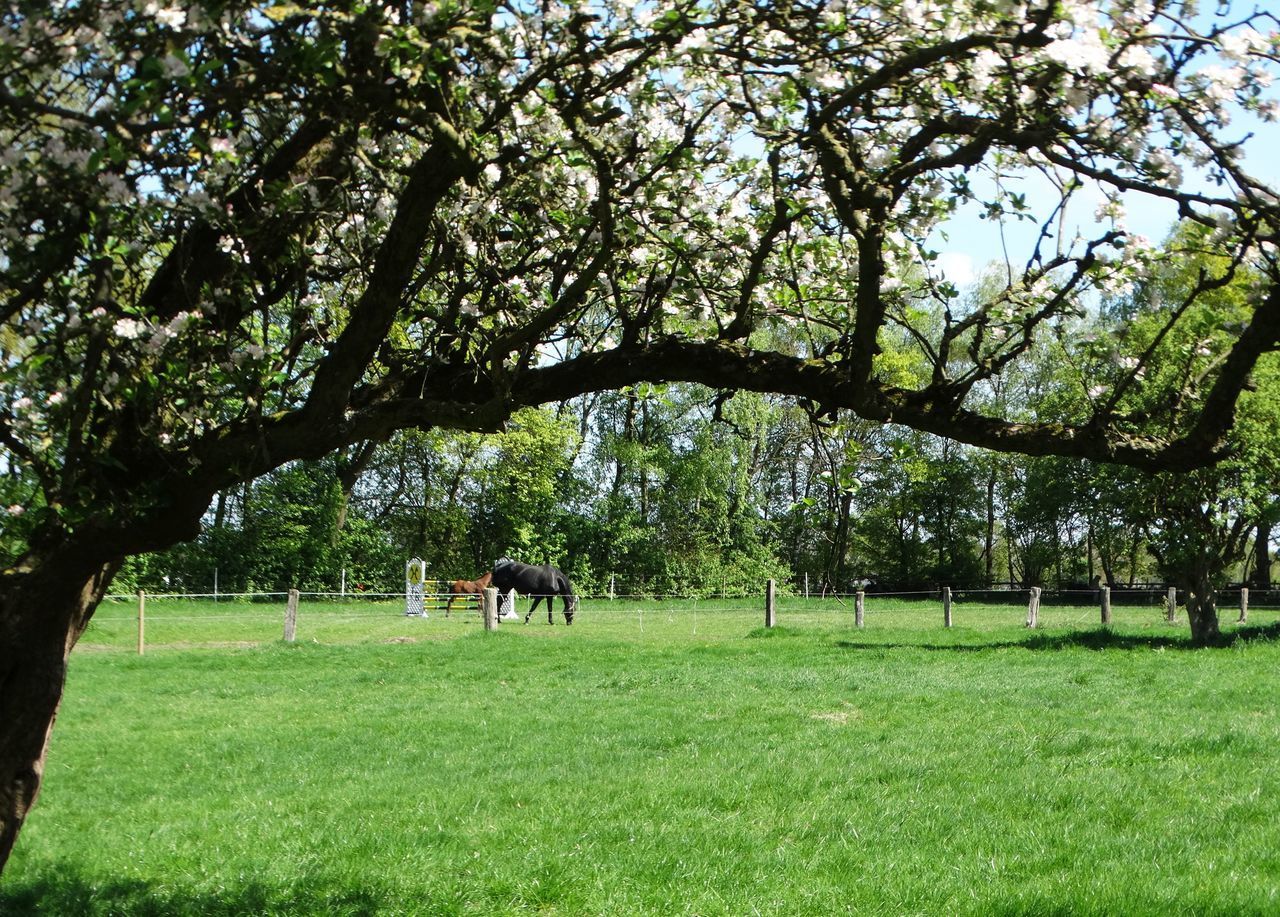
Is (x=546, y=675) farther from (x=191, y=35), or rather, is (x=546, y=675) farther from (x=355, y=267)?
(x=191, y=35)

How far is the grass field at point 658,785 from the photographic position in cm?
609

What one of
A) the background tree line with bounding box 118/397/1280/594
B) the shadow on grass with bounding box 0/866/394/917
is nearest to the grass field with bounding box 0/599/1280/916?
the shadow on grass with bounding box 0/866/394/917

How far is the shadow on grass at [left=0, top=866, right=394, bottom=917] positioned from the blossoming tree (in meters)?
1.90

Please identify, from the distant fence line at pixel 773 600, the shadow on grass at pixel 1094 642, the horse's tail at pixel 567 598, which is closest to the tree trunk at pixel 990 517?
the distant fence line at pixel 773 600

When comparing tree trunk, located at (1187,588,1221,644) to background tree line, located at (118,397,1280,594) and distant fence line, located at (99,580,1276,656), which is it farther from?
background tree line, located at (118,397,1280,594)

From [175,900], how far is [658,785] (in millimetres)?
3702

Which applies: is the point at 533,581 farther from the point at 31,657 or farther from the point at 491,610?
the point at 31,657

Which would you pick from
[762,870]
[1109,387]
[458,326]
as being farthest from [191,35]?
[762,870]

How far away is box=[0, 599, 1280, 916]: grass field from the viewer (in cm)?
609

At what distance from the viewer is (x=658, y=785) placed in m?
8.66

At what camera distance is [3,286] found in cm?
350

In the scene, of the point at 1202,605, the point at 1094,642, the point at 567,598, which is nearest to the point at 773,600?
the point at 567,598

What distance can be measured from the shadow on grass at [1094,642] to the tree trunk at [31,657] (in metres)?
16.1

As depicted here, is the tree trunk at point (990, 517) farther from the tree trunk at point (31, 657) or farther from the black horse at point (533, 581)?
the tree trunk at point (31, 657)
